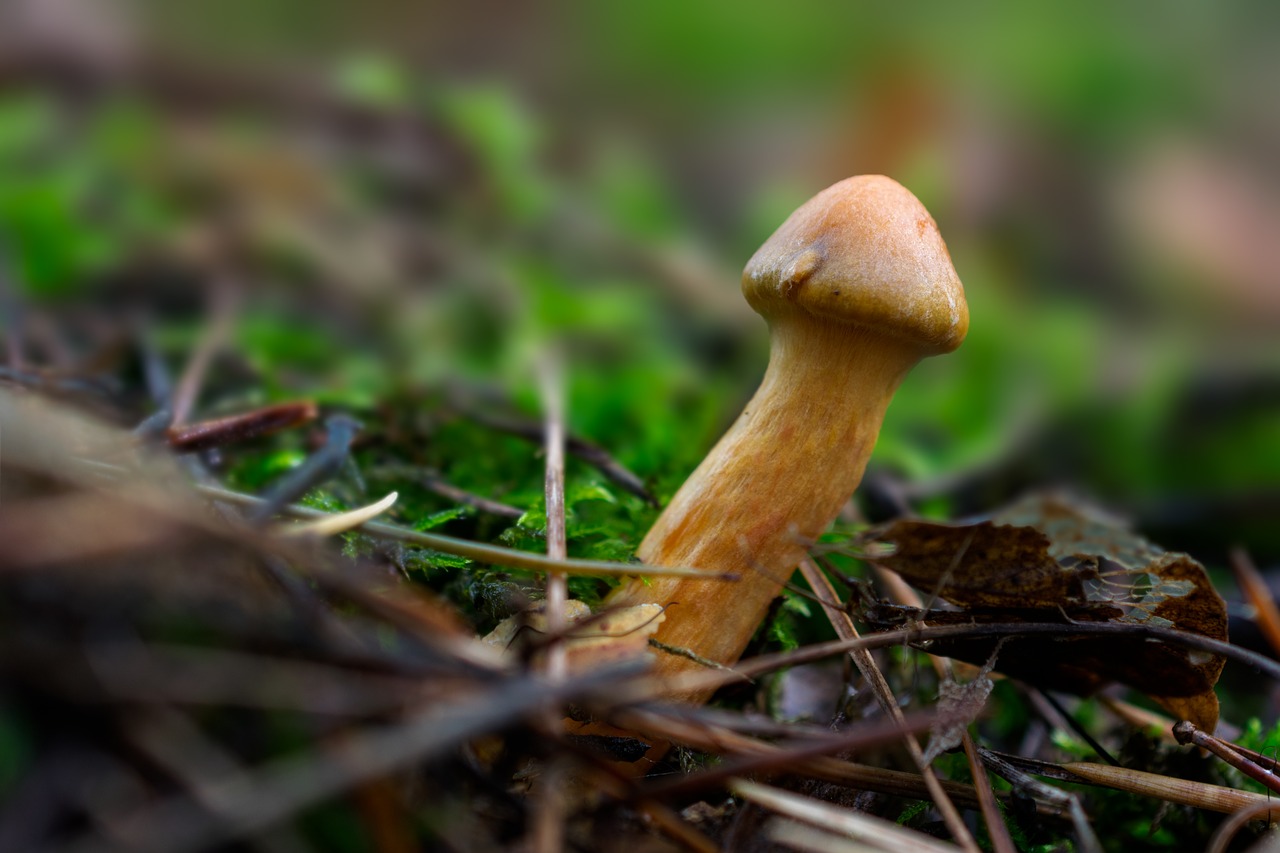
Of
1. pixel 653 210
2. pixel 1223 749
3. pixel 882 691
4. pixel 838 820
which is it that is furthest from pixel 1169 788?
pixel 653 210

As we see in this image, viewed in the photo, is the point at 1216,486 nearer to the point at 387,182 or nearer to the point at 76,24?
the point at 387,182

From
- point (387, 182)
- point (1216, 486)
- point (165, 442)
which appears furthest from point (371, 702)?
point (387, 182)

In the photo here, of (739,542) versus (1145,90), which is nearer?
(739,542)

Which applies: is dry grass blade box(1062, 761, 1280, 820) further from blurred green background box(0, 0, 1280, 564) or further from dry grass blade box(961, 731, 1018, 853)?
blurred green background box(0, 0, 1280, 564)

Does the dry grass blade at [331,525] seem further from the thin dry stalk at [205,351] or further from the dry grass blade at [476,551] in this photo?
the thin dry stalk at [205,351]

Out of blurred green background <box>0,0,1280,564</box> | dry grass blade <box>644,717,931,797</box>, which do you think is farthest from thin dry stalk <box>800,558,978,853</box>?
blurred green background <box>0,0,1280,564</box>

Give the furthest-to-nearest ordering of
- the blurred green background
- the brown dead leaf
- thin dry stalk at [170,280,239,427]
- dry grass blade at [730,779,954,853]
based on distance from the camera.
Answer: the blurred green background, thin dry stalk at [170,280,239,427], the brown dead leaf, dry grass blade at [730,779,954,853]
